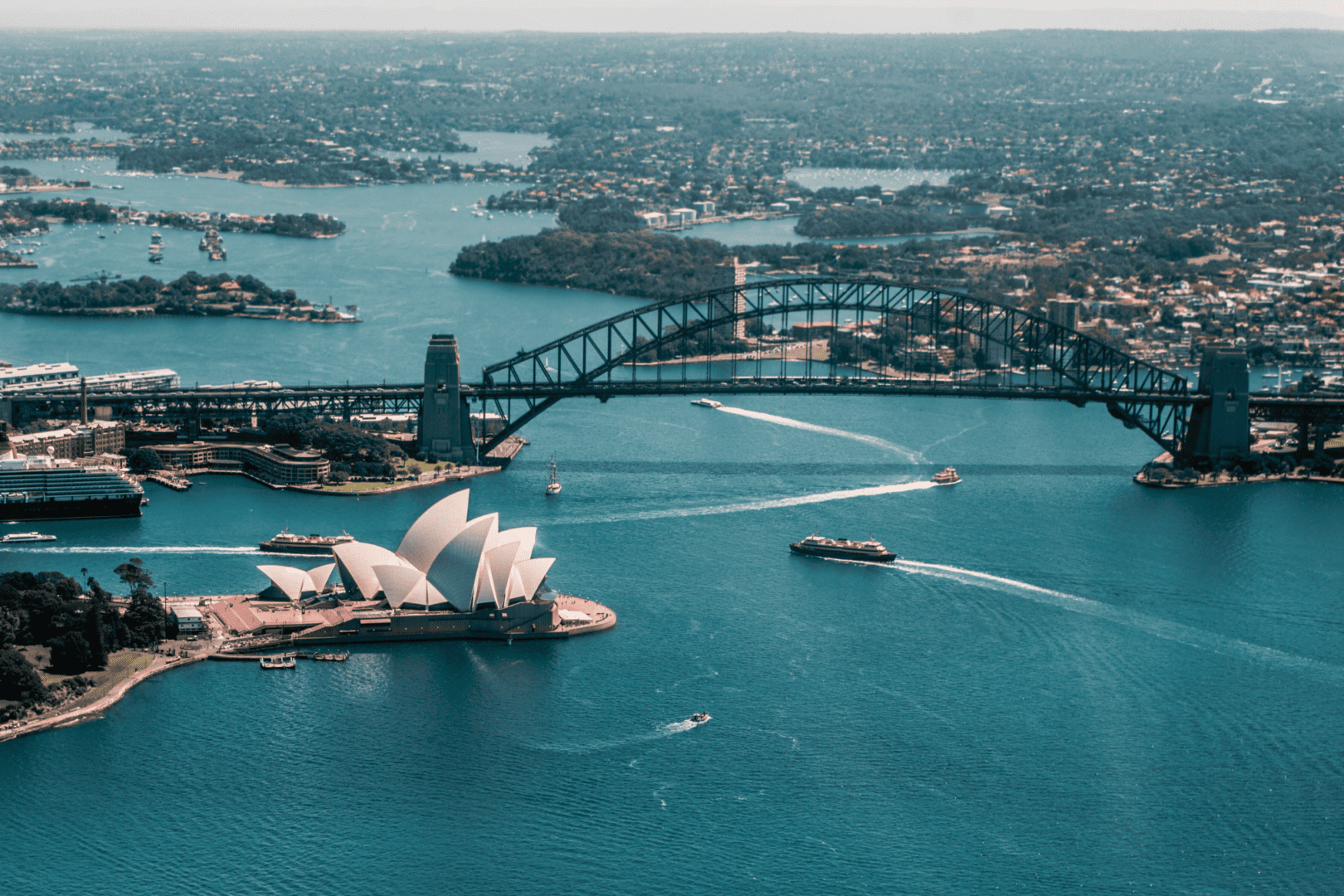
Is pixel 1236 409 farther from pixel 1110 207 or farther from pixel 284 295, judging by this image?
pixel 1110 207

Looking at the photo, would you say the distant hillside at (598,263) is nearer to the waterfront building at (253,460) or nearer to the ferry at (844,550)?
the waterfront building at (253,460)

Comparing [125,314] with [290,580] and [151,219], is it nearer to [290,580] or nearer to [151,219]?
[151,219]

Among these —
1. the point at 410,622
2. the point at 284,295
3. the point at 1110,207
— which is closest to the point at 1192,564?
the point at 410,622

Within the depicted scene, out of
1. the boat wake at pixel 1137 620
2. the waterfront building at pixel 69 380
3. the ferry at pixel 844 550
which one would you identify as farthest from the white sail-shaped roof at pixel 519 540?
the waterfront building at pixel 69 380

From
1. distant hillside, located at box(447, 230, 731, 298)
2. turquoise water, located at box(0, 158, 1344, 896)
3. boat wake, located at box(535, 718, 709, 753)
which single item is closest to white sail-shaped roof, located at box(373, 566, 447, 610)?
turquoise water, located at box(0, 158, 1344, 896)

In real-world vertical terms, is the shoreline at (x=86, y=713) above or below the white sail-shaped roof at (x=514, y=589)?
below

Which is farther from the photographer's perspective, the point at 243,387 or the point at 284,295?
the point at 284,295
